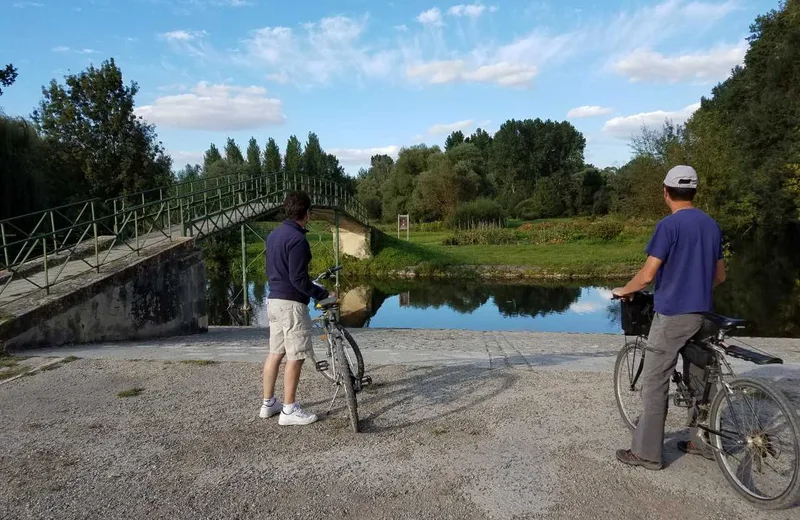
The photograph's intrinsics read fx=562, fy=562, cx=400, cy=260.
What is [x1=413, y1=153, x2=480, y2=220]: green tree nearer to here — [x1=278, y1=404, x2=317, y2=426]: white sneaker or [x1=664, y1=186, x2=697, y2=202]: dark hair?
[x1=278, y1=404, x2=317, y2=426]: white sneaker

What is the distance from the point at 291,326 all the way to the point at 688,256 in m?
2.94

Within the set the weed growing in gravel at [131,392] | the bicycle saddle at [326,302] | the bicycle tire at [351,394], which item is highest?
the bicycle saddle at [326,302]

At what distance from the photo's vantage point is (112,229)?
15594 mm

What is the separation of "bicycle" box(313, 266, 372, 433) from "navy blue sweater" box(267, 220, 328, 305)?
320 mm

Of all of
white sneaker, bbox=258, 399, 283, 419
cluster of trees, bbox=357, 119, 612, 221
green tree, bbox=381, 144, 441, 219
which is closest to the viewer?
white sneaker, bbox=258, 399, 283, 419

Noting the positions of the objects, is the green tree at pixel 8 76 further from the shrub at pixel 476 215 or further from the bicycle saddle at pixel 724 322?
the shrub at pixel 476 215

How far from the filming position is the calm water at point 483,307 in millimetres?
18875

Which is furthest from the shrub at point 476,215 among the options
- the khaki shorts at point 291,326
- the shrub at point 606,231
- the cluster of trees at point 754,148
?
the khaki shorts at point 291,326

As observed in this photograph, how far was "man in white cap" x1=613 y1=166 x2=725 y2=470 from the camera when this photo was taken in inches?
136

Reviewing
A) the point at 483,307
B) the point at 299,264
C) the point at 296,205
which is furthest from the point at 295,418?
the point at 483,307

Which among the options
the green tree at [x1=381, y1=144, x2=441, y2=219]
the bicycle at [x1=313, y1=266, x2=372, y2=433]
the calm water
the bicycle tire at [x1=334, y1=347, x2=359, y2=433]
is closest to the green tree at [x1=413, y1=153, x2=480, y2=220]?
the green tree at [x1=381, y1=144, x2=441, y2=219]

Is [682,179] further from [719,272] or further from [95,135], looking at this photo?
[95,135]

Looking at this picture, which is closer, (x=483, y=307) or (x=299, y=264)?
(x=299, y=264)

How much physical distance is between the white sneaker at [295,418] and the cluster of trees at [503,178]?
49221 millimetres
